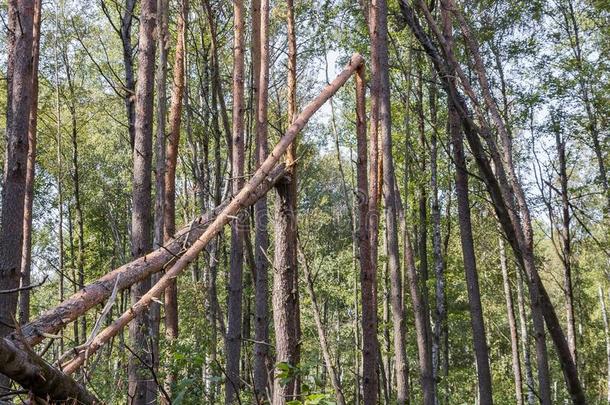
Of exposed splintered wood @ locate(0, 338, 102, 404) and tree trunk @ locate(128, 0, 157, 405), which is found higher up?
tree trunk @ locate(128, 0, 157, 405)

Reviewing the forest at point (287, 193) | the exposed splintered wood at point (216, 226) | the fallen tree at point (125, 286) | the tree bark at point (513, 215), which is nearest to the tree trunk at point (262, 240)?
the forest at point (287, 193)

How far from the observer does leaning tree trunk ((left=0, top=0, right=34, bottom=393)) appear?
253 inches

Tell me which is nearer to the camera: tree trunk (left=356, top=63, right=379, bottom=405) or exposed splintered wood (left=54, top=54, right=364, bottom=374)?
exposed splintered wood (left=54, top=54, right=364, bottom=374)

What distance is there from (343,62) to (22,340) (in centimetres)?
1462

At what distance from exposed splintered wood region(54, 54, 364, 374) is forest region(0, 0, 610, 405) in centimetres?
2

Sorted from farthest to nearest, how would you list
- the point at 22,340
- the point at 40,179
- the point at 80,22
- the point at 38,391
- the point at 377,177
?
the point at 40,179
the point at 80,22
the point at 377,177
the point at 38,391
the point at 22,340

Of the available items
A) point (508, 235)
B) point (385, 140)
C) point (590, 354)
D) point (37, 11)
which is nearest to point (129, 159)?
point (37, 11)

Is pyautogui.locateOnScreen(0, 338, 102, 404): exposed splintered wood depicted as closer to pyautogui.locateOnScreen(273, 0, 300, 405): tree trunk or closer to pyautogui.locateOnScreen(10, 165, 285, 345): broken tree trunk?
pyautogui.locateOnScreen(10, 165, 285, 345): broken tree trunk

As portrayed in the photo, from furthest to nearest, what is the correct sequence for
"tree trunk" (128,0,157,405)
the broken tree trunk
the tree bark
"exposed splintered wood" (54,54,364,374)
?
"tree trunk" (128,0,157,405) < the tree bark < "exposed splintered wood" (54,54,364,374) < the broken tree trunk

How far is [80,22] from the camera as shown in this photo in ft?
59.4

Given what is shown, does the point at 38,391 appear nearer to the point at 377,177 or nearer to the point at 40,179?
the point at 377,177

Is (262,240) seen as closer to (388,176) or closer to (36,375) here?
(388,176)

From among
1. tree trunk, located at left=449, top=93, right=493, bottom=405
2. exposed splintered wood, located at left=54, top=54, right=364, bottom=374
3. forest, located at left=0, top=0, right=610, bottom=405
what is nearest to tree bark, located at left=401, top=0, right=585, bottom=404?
forest, located at left=0, top=0, right=610, bottom=405

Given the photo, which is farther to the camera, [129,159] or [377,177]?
[129,159]
